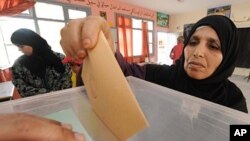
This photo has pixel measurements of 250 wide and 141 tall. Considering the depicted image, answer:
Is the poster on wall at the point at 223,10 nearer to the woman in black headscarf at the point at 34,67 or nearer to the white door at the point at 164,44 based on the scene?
the white door at the point at 164,44

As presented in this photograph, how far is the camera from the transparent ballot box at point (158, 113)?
343 mm

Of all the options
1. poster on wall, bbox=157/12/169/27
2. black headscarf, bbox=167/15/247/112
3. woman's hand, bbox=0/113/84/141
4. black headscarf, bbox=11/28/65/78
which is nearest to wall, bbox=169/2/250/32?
poster on wall, bbox=157/12/169/27

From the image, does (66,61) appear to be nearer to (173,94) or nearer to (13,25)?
(173,94)

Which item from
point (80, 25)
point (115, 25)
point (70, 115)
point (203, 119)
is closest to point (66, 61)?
point (70, 115)

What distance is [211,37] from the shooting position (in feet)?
1.95

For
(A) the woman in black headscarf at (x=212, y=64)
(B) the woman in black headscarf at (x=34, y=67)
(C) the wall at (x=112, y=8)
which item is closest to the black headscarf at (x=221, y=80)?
(A) the woman in black headscarf at (x=212, y=64)

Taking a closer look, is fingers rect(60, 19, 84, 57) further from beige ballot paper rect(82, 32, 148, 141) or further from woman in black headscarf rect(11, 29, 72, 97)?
woman in black headscarf rect(11, 29, 72, 97)

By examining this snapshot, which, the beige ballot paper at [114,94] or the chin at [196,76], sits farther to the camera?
the chin at [196,76]

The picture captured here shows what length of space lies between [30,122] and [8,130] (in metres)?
0.02

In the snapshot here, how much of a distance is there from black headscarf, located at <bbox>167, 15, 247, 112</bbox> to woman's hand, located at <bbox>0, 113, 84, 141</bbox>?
23.4 inches

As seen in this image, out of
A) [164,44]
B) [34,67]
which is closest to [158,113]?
[34,67]

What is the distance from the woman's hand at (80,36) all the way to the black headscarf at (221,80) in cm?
49

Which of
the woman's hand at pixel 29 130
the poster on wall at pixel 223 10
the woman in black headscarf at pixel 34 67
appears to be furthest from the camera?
the poster on wall at pixel 223 10

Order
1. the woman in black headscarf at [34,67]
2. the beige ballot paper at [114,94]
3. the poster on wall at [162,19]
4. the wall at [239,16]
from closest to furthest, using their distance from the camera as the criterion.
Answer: the beige ballot paper at [114,94], the woman in black headscarf at [34,67], the wall at [239,16], the poster on wall at [162,19]
